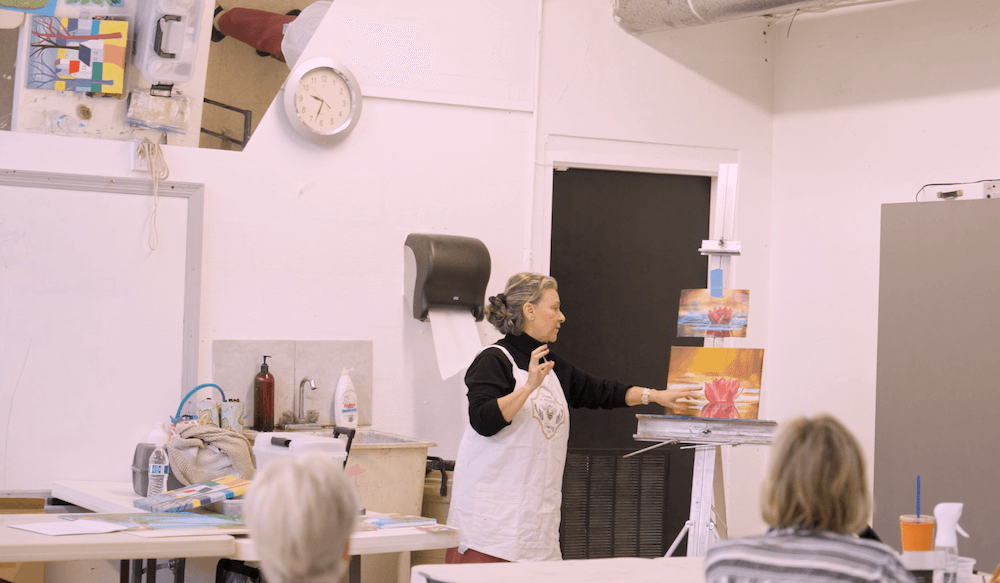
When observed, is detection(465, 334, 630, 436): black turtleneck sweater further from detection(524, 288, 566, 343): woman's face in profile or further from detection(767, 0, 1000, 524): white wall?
detection(767, 0, 1000, 524): white wall

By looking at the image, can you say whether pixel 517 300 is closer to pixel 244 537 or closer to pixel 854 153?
pixel 244 537

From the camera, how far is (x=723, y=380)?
328 centimetres

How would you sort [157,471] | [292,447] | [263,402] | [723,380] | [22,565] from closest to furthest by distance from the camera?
[292,447], [157,471], [723,380], [22,565], [263,402]

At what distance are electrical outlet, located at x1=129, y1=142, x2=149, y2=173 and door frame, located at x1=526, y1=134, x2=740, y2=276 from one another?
172cm

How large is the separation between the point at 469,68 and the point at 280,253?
1221mm

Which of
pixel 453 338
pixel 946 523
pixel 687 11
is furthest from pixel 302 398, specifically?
pixel 946 523

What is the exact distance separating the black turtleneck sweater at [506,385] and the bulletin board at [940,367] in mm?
1142

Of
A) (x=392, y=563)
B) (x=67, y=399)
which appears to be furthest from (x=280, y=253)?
(x=392, y=563)

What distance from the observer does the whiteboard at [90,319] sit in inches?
143

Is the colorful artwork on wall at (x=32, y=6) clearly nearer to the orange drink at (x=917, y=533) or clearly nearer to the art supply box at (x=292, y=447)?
the art supply box at (x=292, y=447)

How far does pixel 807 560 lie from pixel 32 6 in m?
3.52

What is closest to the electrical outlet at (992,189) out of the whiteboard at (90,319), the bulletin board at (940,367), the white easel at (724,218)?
the bulletin board at (940,367)

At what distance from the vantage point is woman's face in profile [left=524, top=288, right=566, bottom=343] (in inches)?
126

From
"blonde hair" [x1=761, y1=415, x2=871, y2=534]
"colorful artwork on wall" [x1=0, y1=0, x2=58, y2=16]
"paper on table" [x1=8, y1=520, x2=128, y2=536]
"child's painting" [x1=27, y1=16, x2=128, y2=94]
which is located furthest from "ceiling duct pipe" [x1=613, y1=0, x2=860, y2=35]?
"paper on table" [x1=8, y1=520, x2=128, y2=536]
